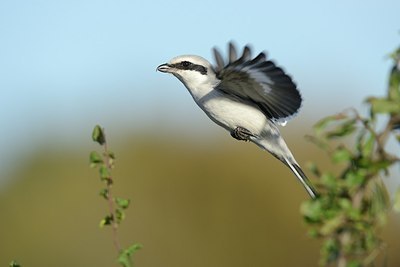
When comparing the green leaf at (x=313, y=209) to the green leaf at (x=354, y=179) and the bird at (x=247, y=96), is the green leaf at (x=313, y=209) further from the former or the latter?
the bird at (x=247, y=96)

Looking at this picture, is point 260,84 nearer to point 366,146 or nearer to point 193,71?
point 193,71


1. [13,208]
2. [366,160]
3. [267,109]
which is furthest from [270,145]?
[13,208]

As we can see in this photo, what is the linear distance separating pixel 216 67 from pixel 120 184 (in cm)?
1565

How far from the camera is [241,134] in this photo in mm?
6148

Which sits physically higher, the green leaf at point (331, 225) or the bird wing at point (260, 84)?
the bird wing at point (260, 84)

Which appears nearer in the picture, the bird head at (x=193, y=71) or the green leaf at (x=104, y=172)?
the green leaf at (x=104, y=172)

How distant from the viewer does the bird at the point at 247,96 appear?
19.0 feet

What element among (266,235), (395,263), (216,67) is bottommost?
(395,263)

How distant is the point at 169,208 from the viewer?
2052 centimetres

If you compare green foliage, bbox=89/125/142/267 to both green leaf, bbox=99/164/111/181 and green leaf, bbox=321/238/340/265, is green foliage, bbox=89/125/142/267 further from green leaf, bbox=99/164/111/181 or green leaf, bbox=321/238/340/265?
green leaf, bbox=321/238/340/265

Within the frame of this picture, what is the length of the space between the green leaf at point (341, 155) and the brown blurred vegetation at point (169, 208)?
54.4 ft

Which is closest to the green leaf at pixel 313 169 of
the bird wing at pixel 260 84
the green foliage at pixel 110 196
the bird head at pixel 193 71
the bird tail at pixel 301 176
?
the green foliage at pixel 110 196

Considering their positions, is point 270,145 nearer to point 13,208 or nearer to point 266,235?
point 266,235

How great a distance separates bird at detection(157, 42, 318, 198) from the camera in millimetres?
5781
